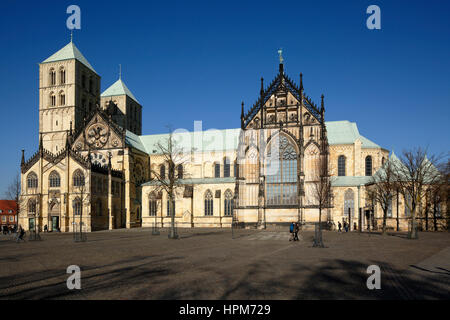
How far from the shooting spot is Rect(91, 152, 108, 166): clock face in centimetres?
6156

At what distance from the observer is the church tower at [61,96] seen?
224 ft

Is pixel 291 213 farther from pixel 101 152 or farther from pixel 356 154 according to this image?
pixel 101 152

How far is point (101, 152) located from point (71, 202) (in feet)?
35.4

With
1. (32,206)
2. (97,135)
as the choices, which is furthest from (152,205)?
(32,206)

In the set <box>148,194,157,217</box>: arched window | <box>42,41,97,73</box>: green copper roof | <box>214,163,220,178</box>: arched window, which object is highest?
<box>42,41,97,73</box>: green copper roof

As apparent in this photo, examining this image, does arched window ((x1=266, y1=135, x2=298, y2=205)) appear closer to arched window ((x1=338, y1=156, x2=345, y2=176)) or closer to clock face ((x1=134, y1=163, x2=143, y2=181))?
arched window ((x1=338, y1=156, x2=345, y2=176))

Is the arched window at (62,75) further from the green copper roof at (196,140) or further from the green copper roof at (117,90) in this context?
the green copper roof at (196,140)

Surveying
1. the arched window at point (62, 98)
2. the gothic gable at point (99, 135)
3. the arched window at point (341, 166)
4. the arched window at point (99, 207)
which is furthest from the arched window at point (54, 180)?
the arched window at point (341, 166)

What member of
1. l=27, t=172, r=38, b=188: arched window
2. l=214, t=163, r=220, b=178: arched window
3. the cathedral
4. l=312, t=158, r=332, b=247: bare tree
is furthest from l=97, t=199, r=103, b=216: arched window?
l=312, t=158, r=332, b=247: bare tree

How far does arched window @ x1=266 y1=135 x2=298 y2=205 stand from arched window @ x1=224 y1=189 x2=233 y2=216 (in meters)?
7.37

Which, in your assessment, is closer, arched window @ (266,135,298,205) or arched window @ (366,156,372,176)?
arched window @ (266,135,298,205)
